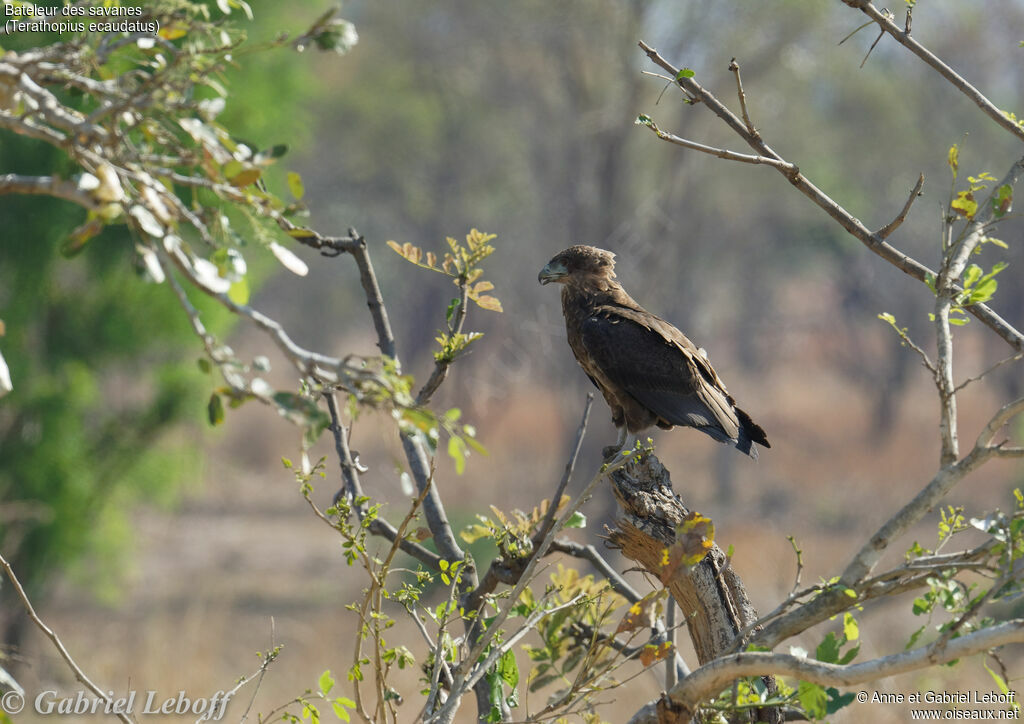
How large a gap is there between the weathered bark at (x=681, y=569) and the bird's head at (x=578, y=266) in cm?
174

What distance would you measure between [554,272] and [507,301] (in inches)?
616

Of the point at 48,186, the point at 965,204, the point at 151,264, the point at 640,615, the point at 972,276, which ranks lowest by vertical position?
the point at 640,615

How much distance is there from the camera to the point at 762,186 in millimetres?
26797

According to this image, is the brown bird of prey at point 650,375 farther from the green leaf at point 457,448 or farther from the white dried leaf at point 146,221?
the white dried leaf at point 146,221

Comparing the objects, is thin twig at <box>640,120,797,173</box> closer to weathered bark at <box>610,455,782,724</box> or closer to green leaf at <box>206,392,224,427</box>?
weathered bark at <box>610,455,782,724</box>

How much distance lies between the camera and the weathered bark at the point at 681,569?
8.38ft

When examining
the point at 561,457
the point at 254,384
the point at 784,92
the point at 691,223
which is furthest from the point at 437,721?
the point at 784,92

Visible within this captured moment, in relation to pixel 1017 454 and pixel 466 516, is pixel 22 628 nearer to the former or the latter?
pixel 466 516

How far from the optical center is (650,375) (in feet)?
13.8

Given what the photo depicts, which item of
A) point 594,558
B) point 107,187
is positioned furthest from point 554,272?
point 107,187

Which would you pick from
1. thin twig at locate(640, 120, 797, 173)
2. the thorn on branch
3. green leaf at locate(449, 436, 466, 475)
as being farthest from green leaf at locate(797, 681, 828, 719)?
thin twig at locate(640, 120, 797, 173)

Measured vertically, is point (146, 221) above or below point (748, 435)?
below

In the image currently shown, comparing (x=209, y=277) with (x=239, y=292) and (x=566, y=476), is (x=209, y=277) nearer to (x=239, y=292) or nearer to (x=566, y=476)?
(x=239, y=292)

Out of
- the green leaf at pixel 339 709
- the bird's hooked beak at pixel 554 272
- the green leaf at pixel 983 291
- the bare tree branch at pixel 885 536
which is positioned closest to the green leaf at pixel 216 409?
the green leaf at pixel 339 709
